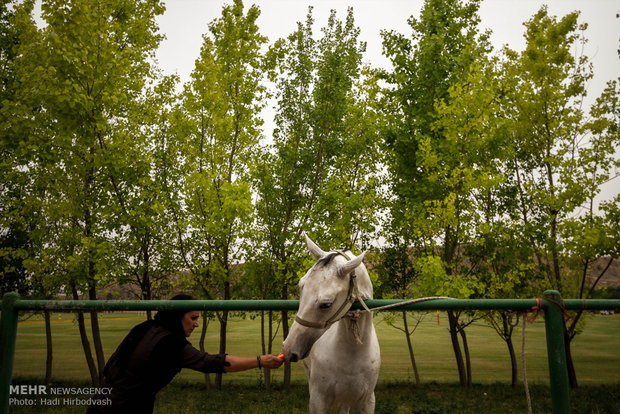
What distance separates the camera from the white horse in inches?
101

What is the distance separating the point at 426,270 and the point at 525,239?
4911 mm

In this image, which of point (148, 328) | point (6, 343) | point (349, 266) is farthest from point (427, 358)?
point (6, 343)

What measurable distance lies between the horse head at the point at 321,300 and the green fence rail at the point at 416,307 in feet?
0.76

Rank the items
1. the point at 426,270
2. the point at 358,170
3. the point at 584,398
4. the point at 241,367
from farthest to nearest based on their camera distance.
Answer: the point at 358,170
the point at 584,398
the point at 426,270
the point at 241,367

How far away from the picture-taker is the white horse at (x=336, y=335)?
2.56 meters

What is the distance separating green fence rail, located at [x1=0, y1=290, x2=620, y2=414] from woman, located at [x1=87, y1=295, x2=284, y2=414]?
1.29 ft

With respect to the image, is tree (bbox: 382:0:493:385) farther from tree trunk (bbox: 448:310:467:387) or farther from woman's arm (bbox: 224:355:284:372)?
woman's arm (bbox: 224:355:284:372)

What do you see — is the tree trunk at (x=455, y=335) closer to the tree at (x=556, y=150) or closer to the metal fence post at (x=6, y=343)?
the tree at (x=556, y=150)

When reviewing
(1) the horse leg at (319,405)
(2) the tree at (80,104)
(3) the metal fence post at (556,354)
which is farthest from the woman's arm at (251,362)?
(2) the tree at (80,104)

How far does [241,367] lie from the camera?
2477 mm

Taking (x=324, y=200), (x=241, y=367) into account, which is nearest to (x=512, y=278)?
(x=324, y=200)

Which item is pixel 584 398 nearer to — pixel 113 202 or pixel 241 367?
pixel 241 367

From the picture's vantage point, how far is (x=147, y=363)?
2502 mm

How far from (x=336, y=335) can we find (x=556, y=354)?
2.19 metres
